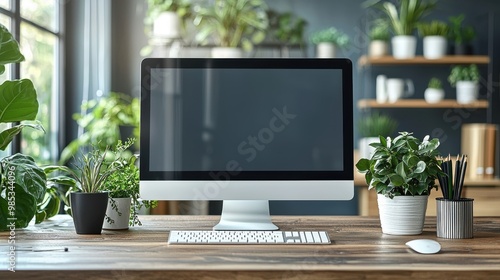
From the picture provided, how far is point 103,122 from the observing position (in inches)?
168

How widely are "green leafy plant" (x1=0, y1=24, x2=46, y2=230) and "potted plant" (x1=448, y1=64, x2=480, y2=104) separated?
3.32 m

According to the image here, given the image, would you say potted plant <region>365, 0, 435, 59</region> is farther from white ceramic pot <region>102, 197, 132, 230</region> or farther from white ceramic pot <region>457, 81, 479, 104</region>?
white ceramic pot <region>102, 197, 132, 230</region>

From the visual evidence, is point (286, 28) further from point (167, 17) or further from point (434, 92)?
point (434, 92)

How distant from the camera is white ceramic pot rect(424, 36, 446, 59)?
180 inches

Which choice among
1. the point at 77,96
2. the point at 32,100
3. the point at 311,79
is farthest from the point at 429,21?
the point at 32,100

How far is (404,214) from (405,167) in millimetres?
127

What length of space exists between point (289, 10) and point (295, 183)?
3.07 meters

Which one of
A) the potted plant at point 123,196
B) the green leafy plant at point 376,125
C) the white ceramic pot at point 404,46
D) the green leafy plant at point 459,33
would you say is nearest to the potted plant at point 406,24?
the white ceramic pot at point 404,46

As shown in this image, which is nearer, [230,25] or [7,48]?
[7,48]

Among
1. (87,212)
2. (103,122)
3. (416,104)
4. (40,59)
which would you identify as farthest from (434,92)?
(87,212)

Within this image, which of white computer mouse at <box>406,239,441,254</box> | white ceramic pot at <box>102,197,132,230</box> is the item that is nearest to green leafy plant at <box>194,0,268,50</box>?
white ceramic pot at <box>102,197,132,230</box>

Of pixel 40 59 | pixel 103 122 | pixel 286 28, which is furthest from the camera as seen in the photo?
pixel 286 28

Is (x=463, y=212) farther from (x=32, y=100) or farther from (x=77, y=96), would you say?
(x=77, y=96)

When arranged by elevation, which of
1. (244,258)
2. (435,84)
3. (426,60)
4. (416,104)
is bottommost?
(244,258)
